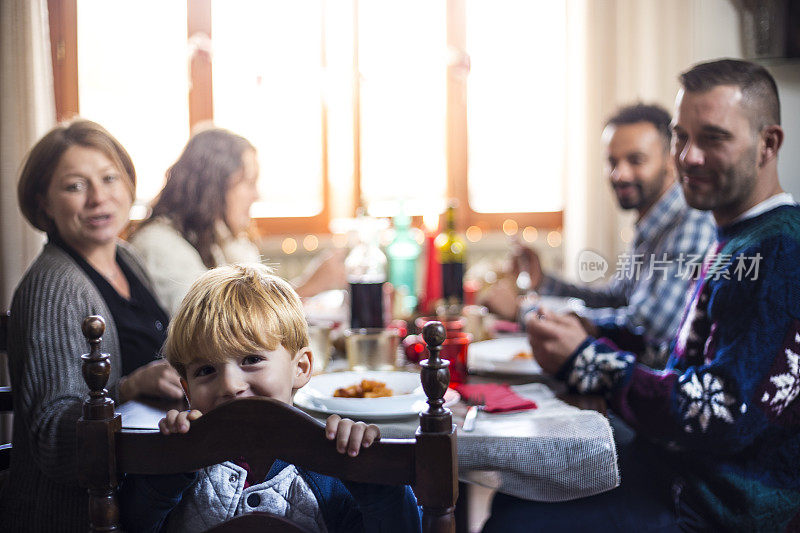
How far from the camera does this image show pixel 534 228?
3279 millimetres

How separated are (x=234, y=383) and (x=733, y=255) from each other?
658mm

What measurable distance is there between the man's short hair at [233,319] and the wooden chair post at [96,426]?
13 cm

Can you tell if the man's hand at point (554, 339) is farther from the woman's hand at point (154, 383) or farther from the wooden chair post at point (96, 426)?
the wooden chair post at point (96, 426)

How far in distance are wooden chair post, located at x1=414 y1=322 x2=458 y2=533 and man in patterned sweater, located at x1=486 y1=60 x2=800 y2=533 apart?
440 mm

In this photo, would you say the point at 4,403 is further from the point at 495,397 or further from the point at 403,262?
the point at 403,262

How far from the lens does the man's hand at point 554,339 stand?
1071mm

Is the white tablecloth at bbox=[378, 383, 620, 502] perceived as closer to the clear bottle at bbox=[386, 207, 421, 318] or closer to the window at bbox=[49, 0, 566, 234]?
the clear bottle at bbox=[386, 207, 421, 318]

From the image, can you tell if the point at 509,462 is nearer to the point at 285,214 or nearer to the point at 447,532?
the point at 447,532

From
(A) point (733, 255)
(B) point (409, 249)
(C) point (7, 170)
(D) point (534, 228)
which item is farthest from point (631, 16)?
(C) point (7, 170)

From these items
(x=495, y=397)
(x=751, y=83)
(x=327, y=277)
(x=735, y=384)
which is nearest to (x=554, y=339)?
(x=495, y=397)

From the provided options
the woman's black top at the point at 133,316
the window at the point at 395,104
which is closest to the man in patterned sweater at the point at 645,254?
the woman's black top at the point at 133,316

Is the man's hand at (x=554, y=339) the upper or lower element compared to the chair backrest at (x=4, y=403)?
upper

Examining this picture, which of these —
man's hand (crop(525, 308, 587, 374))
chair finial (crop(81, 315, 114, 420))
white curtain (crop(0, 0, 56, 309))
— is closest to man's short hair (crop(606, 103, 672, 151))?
man's hand (crop(525, 308, 587, 374))

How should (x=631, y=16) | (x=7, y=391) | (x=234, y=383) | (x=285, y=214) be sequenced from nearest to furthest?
(x=234, y=383)
(x=7, y=391)
(x=631, y=16)
(x=285, y=214)
